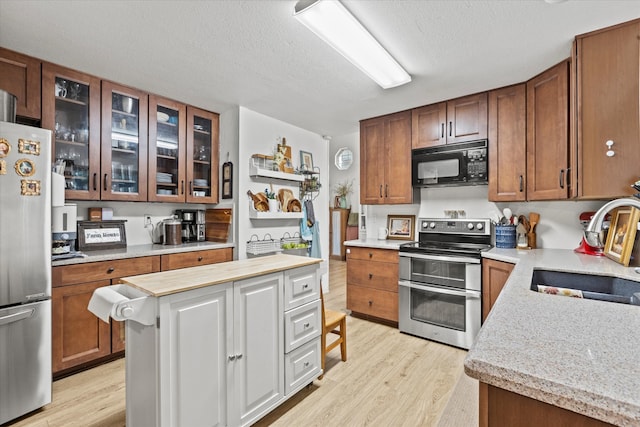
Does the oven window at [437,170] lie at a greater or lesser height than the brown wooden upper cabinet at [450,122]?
lesser

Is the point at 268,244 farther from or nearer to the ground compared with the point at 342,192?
nearer to the ground

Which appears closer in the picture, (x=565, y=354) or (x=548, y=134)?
(x=565, y=354)

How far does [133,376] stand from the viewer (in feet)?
4.83

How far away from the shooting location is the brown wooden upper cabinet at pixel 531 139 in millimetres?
2275

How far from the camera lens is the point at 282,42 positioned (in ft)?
6.62

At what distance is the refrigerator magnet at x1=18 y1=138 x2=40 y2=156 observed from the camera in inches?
71.4

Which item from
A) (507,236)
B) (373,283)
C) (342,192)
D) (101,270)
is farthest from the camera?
(342,192)

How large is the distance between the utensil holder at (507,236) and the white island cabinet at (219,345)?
1.90 meters

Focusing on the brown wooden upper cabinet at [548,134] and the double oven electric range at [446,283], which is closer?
the brown wooden upper cabinet at [548,134]

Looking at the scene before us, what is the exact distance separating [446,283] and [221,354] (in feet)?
6.81

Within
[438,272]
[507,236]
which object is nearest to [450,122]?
[507,236]

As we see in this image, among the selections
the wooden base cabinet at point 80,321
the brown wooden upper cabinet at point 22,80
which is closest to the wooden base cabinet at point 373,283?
the wooden base cabinet at point 80,321

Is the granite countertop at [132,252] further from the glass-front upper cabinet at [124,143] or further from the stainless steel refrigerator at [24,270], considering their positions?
the glass-front upper cabinet at [124,143]

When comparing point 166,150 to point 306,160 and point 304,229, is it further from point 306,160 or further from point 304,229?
point 304,229
